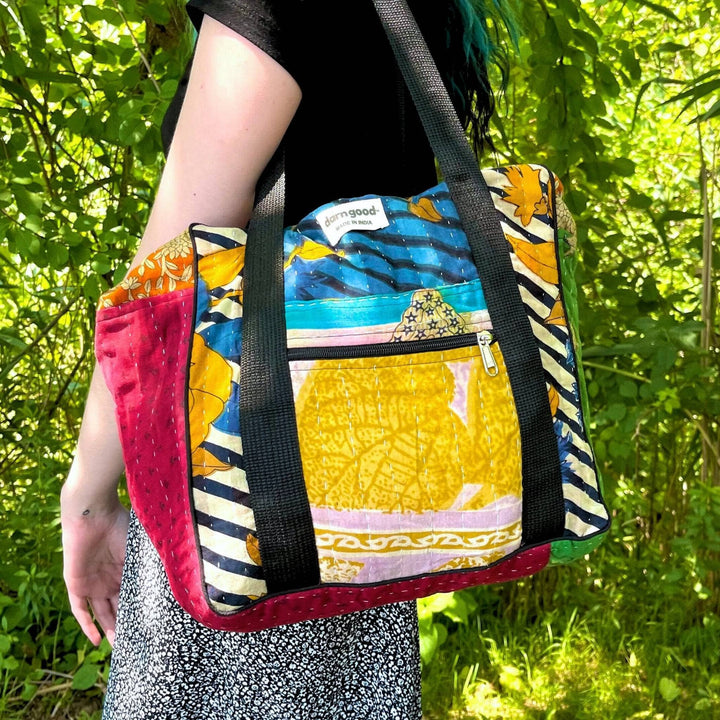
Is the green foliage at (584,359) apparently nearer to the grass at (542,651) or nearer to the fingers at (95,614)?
the grass at (542,651)

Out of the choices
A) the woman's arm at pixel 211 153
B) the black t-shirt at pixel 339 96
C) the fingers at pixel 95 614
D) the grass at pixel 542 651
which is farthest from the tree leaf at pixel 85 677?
the black t-shirt at pixel 339 96

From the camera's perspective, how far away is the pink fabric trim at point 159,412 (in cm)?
80

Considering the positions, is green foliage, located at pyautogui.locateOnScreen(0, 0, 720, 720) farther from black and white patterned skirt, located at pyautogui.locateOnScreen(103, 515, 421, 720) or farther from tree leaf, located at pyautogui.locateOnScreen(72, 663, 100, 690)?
black and white patterned skirt, located at pyautogui.locateOnScreen(103, 515, 421, 720)

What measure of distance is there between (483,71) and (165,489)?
0.68m

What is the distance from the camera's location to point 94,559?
42.9 inches

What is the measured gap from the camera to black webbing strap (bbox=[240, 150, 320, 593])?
0.77 metres

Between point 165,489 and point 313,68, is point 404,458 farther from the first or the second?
point 313,68

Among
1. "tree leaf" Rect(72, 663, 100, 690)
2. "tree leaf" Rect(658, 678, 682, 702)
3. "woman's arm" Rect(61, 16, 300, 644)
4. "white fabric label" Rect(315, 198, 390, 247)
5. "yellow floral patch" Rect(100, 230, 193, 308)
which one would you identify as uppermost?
"woman's arm" Rect(61, 16, 300, 644)

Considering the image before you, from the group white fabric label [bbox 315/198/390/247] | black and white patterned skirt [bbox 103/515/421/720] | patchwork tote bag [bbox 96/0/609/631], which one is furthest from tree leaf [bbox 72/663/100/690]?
white fabric label [bbox 315/198/390/247]

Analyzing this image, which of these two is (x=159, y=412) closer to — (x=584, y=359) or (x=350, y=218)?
(x=350, y=218)

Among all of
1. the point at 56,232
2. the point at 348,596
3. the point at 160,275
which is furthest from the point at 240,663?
the point at 56,232

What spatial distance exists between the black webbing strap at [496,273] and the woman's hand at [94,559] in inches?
20.4

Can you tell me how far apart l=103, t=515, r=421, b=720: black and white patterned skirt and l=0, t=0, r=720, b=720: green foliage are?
91 cm

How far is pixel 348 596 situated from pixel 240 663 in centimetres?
24
